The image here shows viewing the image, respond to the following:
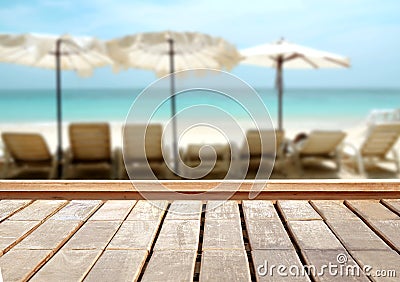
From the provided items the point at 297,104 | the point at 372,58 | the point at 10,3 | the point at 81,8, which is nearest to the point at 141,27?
the point at 81,8

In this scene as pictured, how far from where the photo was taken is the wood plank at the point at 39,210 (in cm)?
166

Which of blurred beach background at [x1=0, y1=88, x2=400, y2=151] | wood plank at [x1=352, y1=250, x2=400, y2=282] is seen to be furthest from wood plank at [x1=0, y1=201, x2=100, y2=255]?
blurred beach background at [x1=0, y1=88, x2=400, y2=151]

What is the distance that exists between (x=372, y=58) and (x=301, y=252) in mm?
45193

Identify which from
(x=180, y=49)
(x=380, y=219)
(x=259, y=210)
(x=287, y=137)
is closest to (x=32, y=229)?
(x=259, y=210)

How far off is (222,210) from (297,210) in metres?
0.26

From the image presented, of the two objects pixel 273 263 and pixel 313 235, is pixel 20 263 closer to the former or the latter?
pixel 273 263

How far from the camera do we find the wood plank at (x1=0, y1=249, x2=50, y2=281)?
114 cm

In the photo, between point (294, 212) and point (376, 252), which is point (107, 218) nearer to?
point (294, 212)

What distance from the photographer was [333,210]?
1.73 m

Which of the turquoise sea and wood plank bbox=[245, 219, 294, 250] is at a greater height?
the turquoise sea

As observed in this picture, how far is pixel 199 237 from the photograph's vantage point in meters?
1.47

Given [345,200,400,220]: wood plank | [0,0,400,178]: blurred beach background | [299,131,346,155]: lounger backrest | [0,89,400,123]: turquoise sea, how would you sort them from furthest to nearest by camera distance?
[0,0,400,178]: blurred beach background → [0,89,400,123]: turquoise sea → [299,131,346,155]: lounger backrest → [345,200,400,220]: wood plank

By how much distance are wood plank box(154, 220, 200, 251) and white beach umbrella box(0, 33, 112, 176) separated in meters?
4.36

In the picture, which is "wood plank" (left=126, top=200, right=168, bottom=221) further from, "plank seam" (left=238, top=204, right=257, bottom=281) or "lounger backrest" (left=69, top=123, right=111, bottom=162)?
"lounger backrest" (left=69, top=123, right=111, bottom=162)
